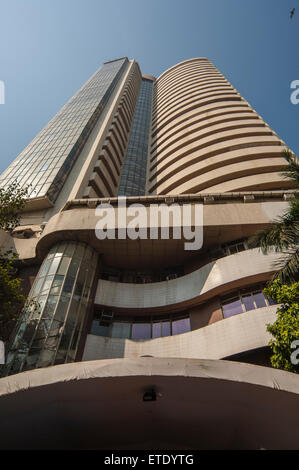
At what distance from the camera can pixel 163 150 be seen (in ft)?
124

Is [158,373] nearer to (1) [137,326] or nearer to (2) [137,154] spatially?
(1) [137,326]

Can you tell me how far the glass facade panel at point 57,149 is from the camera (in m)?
30.2

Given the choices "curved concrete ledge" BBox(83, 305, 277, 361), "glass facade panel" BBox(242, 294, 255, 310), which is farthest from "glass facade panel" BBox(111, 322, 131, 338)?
"glass facade panel" BBox(242, 294, 255, 310)

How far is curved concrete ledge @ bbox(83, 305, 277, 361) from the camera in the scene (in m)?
13.0

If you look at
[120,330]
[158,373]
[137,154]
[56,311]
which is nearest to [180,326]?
[120,330]

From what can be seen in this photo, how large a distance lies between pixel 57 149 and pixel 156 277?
25.5 m

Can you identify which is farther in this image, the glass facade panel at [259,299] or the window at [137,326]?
the window at [137,326]

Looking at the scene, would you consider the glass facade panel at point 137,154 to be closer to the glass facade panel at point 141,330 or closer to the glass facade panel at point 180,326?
the glass facade panel at point 141,330

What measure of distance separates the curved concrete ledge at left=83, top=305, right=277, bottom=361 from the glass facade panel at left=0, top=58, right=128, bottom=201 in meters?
14.5

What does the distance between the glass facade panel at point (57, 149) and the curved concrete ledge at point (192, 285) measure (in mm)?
11705

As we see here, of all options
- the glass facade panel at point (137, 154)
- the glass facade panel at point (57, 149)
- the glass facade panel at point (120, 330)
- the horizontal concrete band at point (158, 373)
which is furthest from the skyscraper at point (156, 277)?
the glass facade panel at point (137, 154)

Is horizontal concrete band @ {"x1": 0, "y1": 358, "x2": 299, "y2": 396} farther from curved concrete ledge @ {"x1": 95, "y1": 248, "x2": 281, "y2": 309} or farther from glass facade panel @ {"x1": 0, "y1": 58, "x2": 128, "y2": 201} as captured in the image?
glass facade panel @ {"x1": 0, "y1": 58, "x2": 128, "y2": 201}

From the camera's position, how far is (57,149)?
3606cm
